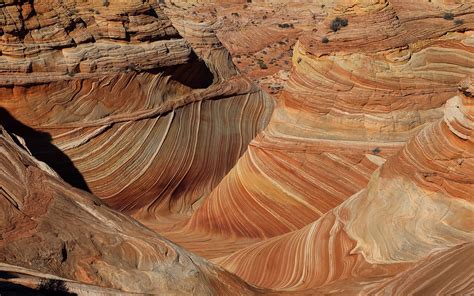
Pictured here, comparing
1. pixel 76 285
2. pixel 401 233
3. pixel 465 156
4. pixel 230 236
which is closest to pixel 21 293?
pixel 76 285

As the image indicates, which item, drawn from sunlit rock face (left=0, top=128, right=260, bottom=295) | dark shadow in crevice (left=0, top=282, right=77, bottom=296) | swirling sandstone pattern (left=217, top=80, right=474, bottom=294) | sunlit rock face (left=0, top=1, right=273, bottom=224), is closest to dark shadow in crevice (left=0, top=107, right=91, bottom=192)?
sunlit rock face (left=0, top=1, right=273, bottom=224)

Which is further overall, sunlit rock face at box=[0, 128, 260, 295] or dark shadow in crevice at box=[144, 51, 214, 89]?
dark shadow in crevice at box=[144, 51, 214, 89]

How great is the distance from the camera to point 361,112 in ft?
35.5

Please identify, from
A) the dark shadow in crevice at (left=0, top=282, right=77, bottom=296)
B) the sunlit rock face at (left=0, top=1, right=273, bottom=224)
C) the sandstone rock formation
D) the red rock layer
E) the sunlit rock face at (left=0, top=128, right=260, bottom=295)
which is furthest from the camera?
the sunlit rock face at (left=0, top=1, right=273, bottom=224)

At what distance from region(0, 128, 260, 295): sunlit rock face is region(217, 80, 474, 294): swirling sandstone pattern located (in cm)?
148

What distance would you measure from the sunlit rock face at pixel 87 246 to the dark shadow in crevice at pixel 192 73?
6774 millimetres

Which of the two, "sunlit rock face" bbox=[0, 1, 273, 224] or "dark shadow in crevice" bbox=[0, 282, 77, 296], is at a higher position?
"dark shadow in crevice" bbox=[0, 282, 77, 296]

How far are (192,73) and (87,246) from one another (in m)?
8.99

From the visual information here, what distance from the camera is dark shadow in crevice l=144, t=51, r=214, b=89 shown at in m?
14.1

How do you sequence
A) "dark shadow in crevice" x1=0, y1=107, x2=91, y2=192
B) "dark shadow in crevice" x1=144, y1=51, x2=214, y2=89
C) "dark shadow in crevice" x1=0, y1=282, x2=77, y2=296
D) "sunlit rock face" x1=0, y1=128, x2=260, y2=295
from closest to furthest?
"dark shadow in crevice" x1=0, y1=282, x2=77, y2=296
"sunlit rock face" x1=0, y1=128, x2=260, y2=295
"dark shadow in crevice" x1=0, y1=107, x2=91, y2=192
"dark shadow in crevice" x1=144, y1=51, x2=214, y2=89

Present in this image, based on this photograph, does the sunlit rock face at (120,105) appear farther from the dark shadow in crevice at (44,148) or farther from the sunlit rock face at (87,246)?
the sunlit rock face at (87,246)

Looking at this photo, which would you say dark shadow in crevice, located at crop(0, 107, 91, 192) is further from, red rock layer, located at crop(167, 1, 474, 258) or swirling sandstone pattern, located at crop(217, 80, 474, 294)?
swirling sandstone pattern, located at crop(217, 80, 474, 294)

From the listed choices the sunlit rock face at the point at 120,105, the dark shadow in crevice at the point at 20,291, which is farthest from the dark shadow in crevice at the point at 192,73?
the dark shadow in crevice at the point at 20,291

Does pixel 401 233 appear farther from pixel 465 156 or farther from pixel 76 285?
pixel 76 285
